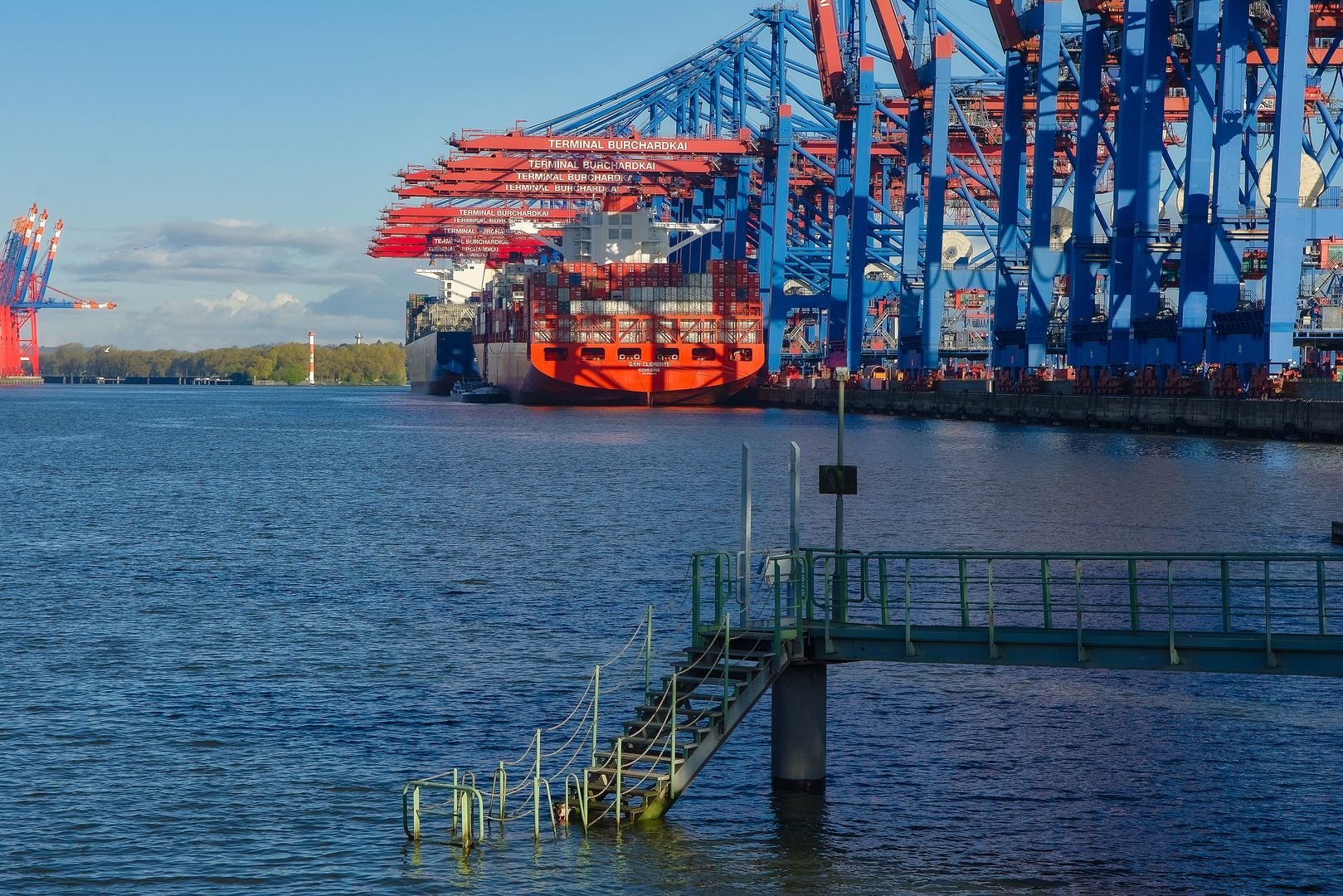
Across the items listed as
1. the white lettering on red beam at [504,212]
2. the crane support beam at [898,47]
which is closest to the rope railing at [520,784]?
the crane support beam at [898,47]

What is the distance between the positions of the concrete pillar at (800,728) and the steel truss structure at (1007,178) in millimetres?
43841

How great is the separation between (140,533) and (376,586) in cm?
1162

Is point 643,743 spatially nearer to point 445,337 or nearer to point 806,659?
point 806,659

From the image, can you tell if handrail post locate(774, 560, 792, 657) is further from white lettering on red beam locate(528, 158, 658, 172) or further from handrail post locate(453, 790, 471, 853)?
white lettering on red beam locate(528, 158, 658, 172)

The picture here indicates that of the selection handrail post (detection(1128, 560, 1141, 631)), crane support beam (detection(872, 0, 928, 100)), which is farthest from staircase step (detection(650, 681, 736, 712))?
crane support beam (detection(872, 0, 928, 100))

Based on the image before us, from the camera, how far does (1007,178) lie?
251 ft

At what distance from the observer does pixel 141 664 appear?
68.4 feet

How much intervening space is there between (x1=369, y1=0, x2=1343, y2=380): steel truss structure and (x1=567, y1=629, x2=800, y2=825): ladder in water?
44.3 meters

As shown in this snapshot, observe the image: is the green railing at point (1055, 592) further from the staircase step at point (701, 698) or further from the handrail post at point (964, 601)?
the staircase step at point (701, 698)

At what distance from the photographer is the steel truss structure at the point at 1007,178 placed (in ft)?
190

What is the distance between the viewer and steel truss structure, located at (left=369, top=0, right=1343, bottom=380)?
2275 inches

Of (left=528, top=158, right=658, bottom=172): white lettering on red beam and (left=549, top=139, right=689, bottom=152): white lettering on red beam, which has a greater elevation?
(left=549, top=139, right=689, bottom=152): white lettering on red beam

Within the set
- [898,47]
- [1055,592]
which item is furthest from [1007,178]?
[1055,592]

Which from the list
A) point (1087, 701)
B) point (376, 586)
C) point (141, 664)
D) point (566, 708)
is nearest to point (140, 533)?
point (376, 586)
